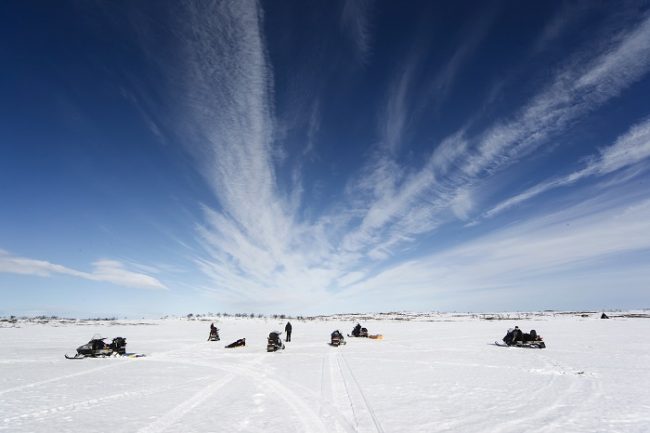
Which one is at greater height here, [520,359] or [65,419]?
[520,359]

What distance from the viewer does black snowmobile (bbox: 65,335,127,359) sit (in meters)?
22.0

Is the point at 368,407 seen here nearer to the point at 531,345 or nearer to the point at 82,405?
the point at 82,405

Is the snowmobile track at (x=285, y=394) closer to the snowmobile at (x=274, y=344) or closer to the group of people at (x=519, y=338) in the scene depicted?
the snowmobile at (x=274, y=344)

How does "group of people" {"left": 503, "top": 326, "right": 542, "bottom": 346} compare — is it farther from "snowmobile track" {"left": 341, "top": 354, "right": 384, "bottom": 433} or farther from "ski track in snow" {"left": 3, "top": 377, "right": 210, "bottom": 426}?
"ski track in snow" {"left": 3, "top": 377, "right": 210, "bottom": 426}

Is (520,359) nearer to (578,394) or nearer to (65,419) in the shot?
(578,394)

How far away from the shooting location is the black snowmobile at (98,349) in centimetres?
2198

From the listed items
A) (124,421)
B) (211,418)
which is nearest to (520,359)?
(211,418)

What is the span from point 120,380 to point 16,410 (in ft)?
17.1

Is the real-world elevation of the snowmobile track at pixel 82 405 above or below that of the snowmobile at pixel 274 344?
below

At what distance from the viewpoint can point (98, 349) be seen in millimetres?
22734

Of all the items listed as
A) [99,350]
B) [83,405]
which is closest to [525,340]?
[83,405]

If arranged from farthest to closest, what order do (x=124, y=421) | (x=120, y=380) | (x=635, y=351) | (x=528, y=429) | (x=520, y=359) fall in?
(x=635, y=351) < (x=520, y=359) < (x=120, y=380) < (x=124, y=421) < (x=528, y=429)

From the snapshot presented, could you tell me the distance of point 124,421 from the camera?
8.74 meters

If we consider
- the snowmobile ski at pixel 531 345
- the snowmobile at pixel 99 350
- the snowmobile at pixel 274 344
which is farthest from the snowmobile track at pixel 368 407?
the snowmobile at pixel 99 350
